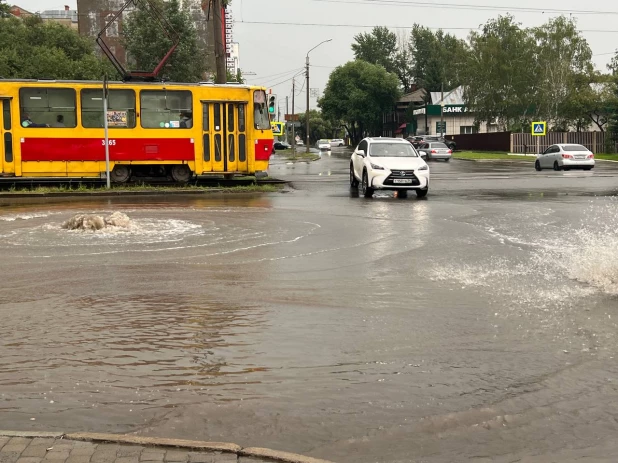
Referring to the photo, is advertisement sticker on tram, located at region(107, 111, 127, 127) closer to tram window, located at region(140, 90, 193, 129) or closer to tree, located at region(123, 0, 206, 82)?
tram window, located at region(140, 90, 193, 129)

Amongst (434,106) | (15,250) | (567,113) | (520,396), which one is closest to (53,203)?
(15,250)

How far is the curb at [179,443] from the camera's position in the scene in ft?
13.8

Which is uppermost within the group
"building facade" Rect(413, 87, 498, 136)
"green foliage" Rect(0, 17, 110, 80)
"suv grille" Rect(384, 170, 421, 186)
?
"green foliage" Rect(0, 17, 110, 80)

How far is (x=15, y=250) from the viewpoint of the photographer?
1234cm

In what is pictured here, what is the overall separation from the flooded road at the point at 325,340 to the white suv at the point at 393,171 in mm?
8799

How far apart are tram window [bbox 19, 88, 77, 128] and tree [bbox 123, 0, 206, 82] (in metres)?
31.9

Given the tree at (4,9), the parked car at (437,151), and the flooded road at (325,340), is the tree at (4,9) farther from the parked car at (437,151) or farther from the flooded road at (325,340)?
the flooded road at (325,340)

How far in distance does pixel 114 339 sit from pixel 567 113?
2936 inches

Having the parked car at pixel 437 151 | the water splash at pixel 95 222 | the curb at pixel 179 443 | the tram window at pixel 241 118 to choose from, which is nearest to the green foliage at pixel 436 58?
the parked car at pixel 437 151

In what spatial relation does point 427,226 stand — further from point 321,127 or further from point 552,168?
point 321,127

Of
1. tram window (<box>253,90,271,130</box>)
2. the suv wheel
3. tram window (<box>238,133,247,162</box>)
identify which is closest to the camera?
the suv wheel

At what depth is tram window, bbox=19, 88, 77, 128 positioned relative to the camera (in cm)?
2545

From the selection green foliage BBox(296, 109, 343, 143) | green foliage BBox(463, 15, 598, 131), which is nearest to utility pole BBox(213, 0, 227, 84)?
green foliage BBox(463, 15, 598, 131)

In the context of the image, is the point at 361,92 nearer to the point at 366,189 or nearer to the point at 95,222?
the point at 366,189
